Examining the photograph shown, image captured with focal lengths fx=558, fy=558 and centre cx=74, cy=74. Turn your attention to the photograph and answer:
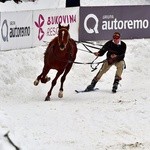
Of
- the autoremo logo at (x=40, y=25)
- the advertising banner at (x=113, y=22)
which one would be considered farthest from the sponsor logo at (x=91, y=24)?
the autoremo logo at (x=40, y=25)

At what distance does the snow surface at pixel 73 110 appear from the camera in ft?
31.2

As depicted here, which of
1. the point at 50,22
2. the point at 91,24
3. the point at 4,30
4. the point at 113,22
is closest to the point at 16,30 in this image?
the point at 4,30

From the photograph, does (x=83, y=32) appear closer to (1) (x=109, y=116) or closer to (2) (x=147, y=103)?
(2) (x=147, y=103)

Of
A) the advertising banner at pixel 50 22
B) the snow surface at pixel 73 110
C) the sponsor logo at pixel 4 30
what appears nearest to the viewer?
the snow surface at pixel 73 110

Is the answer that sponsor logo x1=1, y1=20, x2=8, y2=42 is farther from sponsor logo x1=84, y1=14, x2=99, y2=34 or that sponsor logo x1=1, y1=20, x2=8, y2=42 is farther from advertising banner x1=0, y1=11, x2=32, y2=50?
sponsor logo x1=84, y1=14, x2=99, y2=34

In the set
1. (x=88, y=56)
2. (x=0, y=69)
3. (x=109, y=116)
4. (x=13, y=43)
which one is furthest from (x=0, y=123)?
(x=88, y=56)

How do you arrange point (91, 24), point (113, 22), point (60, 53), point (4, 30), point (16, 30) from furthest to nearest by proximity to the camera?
point (113, 22)
point (91, 24)
point (16, 30)
point (4, 30)
point (60, 53)

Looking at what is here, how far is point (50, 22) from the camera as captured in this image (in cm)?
1836

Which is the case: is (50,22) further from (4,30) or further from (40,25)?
(4,30)

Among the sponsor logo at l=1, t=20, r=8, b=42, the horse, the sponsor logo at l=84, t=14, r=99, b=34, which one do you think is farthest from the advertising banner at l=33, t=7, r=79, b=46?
the horse

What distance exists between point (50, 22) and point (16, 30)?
159 cm

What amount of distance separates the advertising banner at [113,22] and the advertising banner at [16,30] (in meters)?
2.49

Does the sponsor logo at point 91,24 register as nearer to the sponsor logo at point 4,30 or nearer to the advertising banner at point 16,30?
the advertising banner at point 16,30

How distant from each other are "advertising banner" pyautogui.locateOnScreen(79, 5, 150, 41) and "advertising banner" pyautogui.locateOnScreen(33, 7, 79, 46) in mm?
318
